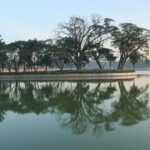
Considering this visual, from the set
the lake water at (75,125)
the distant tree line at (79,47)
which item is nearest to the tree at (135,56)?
the distant tree line at (79,47)

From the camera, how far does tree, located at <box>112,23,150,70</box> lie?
53.0m

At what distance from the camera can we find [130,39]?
175 ft

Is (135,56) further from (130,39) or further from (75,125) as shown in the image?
(75,125)

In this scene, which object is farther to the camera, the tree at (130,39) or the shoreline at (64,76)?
the tree at (130,39)

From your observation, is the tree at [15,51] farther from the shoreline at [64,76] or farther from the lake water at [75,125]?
the lake water at [75,125]

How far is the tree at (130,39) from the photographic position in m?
53.0

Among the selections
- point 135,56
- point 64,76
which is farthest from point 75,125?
point 135,56

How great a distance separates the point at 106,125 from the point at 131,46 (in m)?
44.0

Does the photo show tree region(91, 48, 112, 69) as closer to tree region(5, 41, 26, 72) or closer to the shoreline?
the shoreline

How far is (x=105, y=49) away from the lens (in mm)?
53562

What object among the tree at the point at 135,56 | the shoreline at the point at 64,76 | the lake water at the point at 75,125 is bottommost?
the shoreline at the point at 64,76

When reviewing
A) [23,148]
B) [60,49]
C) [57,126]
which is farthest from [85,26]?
[23,148]

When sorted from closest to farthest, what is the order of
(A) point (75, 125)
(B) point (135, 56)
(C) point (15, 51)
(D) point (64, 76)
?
(A) point (75, 125) → (D) point (64, 76) → (C) point (15, 51) → (B) point (135, 56)

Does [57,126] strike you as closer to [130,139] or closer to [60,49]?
[130,139]
